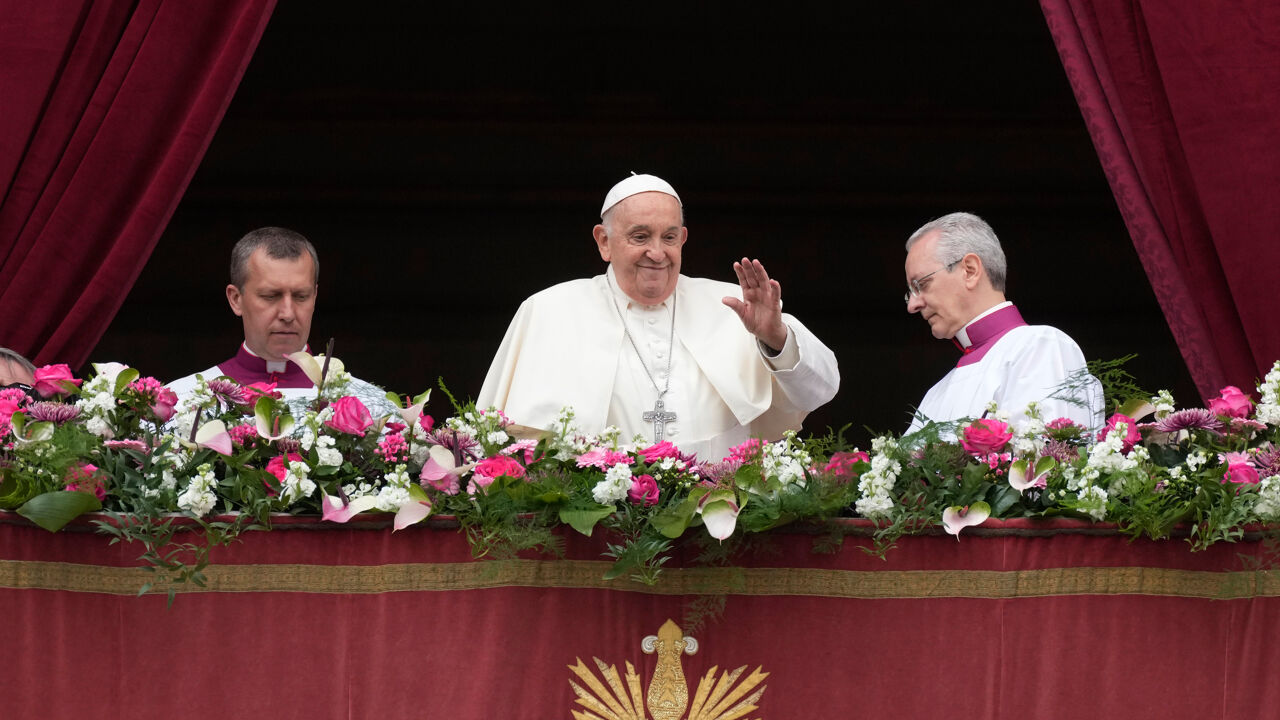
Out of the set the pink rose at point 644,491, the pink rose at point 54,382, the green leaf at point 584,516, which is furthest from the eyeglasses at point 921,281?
the pink rose at point 54,382

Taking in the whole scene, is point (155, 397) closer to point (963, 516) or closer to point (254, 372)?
point (254, 372)

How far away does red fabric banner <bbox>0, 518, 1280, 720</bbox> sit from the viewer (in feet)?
10.1

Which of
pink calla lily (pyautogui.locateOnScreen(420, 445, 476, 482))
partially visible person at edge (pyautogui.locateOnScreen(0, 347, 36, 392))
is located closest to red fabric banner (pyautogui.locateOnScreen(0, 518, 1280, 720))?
pink calla lily (pyautogui.locateOnScreen(420, 445, 476, 482))

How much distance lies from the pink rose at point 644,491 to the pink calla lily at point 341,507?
0.48m

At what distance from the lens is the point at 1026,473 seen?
307 centimetres

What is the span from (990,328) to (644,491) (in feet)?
4.19

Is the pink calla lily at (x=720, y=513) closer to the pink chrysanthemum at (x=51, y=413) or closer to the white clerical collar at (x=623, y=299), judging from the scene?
the pink chrysanthemum at (x=51, y=413)

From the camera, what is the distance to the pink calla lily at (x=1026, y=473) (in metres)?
3.05

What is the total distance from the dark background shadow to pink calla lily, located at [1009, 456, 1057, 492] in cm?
398

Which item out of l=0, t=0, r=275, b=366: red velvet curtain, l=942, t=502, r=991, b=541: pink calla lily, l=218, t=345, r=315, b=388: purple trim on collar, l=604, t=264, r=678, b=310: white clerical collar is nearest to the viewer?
l=942, t=502, r=991, b=541: pink calla lily

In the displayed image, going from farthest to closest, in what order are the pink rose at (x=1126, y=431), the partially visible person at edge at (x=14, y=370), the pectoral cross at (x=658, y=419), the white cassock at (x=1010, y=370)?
the pectoral cross at (x=658, y=419)
the white cassock at (x=1010, y=370)
the partially visible person at edge at (x=14, y=370)
the pink rose at (x=1126, y=431)

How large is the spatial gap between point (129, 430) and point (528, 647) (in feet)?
2.92

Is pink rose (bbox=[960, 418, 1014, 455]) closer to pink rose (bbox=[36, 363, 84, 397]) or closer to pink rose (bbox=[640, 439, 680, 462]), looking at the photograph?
pink rose (bbox=[640, 439, 680, 462])

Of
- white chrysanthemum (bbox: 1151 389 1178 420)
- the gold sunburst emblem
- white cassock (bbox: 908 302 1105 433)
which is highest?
white cassock (bbox: 908 302 1105 433)
